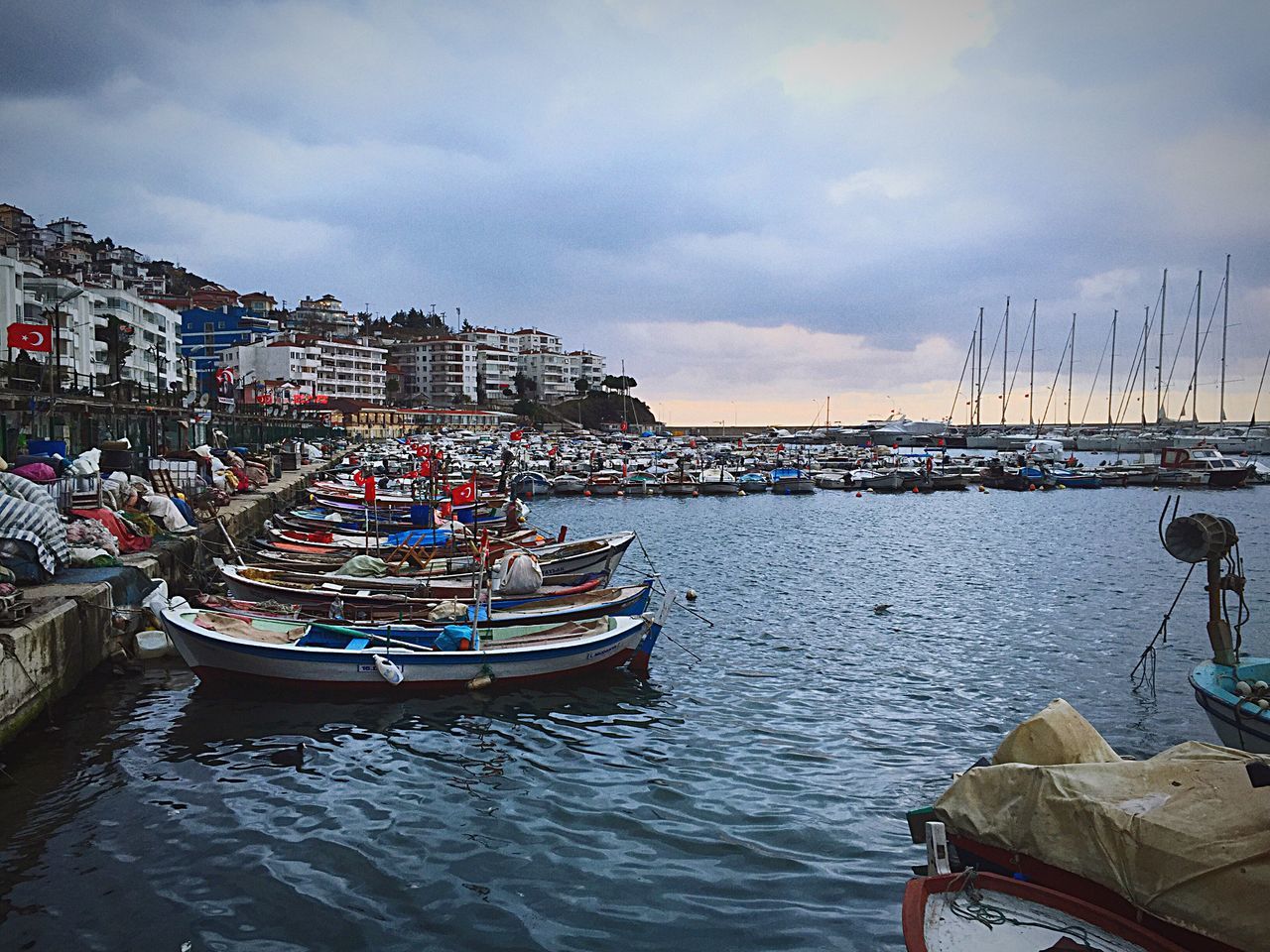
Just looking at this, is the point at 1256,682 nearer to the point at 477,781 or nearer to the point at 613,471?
the point at 477,781

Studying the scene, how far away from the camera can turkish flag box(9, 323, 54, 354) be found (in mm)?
30906

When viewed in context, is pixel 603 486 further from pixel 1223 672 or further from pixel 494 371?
pixel 494 371

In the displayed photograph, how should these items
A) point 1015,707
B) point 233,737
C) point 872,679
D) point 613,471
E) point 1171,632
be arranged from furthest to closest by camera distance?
point 613,471 < point 1171,632 < point 872,679 < point 1015,707 < point 233,737

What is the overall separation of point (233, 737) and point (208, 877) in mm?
4401

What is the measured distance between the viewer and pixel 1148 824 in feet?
18.8

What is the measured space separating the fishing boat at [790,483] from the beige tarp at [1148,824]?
2454 inches

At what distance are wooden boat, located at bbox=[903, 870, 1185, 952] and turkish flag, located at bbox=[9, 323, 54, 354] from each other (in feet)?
114

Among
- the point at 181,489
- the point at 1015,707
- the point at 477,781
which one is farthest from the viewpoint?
the point at 181,489

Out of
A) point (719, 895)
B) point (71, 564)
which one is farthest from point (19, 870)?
point (71, 564)

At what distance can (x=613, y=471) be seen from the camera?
72.7m

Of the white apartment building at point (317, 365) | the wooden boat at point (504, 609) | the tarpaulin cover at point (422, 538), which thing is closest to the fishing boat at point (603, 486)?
the tarpaulin cover at point (422, 538)

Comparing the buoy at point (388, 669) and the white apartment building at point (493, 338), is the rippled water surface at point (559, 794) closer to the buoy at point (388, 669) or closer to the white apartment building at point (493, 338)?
the buoy at point (388, 669)

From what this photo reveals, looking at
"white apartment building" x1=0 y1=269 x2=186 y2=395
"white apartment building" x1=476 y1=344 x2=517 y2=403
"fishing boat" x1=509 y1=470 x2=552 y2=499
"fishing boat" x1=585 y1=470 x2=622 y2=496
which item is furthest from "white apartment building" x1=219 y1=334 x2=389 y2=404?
"fishing boat" x1=585 y1=470 x2=622 y2=496

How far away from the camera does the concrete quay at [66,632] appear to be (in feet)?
38.0
